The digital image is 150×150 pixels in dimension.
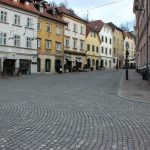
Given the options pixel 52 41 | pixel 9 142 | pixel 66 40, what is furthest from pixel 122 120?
pixel 66 40

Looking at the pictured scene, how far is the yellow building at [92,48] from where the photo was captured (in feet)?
237

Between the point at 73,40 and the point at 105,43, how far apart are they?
2088 centimetres

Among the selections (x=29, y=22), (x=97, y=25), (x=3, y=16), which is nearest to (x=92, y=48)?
(x=97, y=25)

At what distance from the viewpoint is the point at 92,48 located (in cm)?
7481

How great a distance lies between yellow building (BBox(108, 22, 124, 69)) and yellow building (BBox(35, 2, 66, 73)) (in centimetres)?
3525

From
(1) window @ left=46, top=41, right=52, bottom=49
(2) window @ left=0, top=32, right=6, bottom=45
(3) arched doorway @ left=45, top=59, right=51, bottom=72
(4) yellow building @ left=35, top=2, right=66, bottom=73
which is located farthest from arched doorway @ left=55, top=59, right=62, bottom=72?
(2) window @ left=0, top=32, right=6, bottom=45

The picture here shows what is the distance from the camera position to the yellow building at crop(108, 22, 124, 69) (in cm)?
9362

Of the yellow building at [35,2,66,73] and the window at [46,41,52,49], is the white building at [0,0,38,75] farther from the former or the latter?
the window at [46,41,52,49]

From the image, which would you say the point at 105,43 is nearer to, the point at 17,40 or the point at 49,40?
the point at 49,40

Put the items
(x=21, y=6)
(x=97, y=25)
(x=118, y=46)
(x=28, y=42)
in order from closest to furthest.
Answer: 1. (x=21, y=6)
2. (x=28, y=42)
3. (x=97, y=25)
4. (x=118, y=46)

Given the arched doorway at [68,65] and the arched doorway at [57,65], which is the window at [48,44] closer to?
the arched doorway at [57,65]

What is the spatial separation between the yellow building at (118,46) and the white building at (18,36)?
44.0 metres

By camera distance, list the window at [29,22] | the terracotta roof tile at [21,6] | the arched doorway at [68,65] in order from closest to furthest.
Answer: the terracotta roof tile at [21,6]
the window at [29,22]
the arched doorway at [68,65]


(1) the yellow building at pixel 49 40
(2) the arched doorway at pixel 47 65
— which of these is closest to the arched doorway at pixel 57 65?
(1) the yellow building at pixel 49 40
